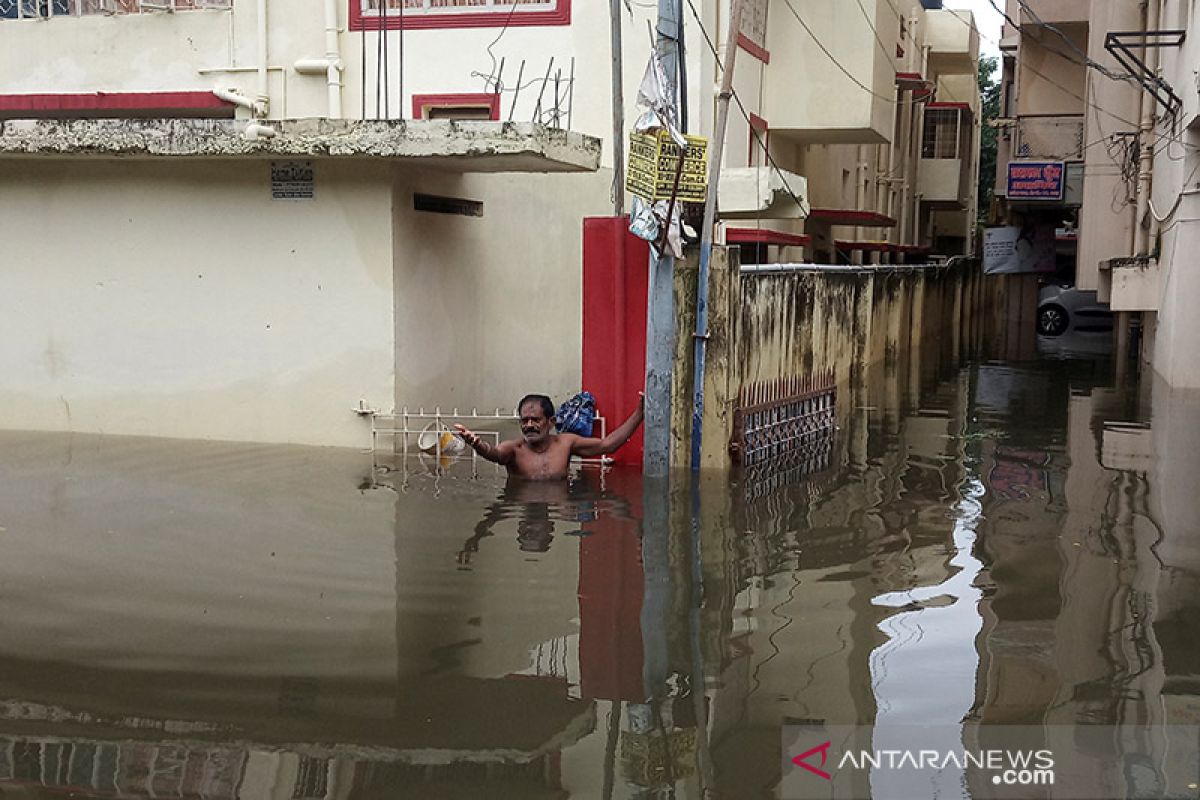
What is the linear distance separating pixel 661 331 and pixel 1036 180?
837 inches

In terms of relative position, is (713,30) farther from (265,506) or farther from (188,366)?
(265,506)

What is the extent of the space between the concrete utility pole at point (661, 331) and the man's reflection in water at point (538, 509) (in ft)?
1.80

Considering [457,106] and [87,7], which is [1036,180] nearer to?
[457,106]

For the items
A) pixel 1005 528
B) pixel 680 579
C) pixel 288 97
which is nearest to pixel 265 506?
pixel 680 579

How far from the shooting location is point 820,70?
19422mm

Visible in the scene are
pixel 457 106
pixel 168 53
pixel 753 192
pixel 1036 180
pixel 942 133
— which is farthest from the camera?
pixel 942 133

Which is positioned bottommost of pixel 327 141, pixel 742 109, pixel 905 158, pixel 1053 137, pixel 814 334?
pixel 814 334

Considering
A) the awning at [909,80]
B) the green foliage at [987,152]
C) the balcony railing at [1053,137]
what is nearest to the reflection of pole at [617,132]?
the awning at [909,80]

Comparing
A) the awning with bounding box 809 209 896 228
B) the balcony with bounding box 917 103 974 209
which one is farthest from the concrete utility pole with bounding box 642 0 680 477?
the balcony with bounding box 917 103 974 209

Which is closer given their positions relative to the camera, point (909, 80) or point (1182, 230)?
point (1182, 230)

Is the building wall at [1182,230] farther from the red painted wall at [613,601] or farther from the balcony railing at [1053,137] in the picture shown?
the balcony railing at [1053,137]

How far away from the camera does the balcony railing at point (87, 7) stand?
55.1 ft

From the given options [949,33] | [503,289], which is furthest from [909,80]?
[503,289]

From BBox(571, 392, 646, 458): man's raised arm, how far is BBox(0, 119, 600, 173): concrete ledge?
1.96 metres
